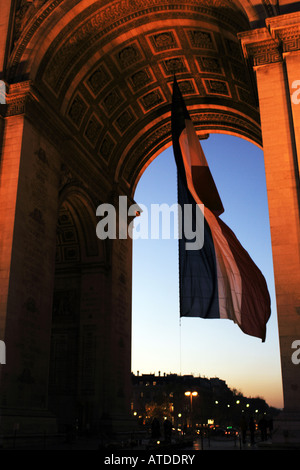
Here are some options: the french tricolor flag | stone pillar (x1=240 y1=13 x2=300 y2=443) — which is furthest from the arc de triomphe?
the french tricolor flag

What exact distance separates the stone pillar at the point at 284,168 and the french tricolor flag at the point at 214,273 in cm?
Result: 110

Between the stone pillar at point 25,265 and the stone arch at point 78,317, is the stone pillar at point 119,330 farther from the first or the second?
the stone pillar at point 25,265

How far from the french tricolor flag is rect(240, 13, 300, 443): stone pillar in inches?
43.3

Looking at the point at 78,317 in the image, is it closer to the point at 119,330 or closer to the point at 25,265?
the point at 119,330

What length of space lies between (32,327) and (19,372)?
183 centimetres

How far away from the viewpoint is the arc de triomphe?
52.4 feet

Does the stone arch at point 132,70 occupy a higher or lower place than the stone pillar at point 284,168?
higher

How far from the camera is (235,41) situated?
2180 centimetres

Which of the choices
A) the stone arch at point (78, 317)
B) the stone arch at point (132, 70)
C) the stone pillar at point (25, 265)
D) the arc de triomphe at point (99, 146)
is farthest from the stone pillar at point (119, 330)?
the stone pillar at point (25, 265)

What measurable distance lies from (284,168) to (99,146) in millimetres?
14112

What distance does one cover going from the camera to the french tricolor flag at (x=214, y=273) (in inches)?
572
